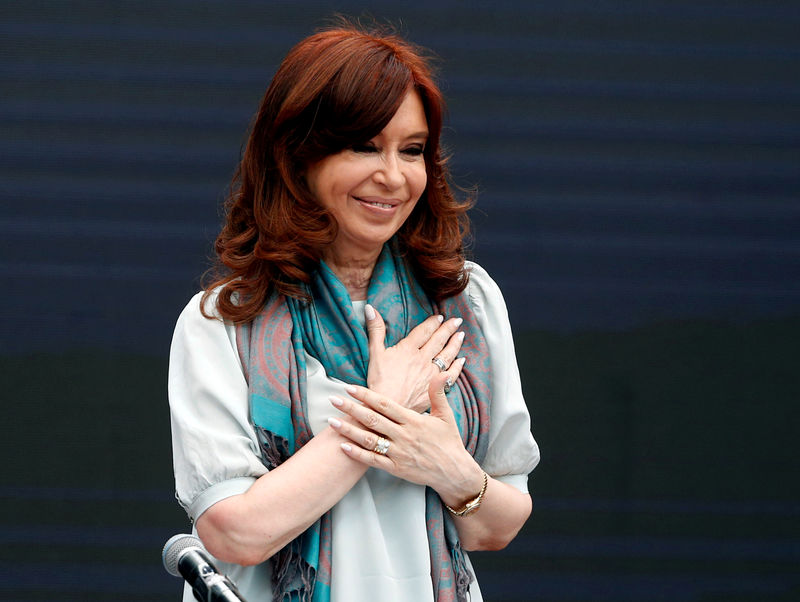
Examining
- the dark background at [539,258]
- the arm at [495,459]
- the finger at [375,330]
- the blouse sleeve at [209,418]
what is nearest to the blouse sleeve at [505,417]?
the arm at [495,459]

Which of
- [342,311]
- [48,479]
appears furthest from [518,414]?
[48,479]

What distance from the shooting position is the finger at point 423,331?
189cm

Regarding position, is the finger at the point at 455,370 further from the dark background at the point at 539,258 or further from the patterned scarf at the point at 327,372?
the dark background at the point at 539,258

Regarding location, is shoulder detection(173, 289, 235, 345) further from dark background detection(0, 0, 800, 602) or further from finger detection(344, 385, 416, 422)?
dark background detection(0, 0, 800, 602)

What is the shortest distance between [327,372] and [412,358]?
158 mm

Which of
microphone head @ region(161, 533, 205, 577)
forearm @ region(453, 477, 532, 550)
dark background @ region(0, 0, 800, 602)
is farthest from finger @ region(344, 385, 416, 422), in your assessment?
dark background @ region(0, 0, 800, 602)

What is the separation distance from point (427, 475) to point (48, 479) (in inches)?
79.0

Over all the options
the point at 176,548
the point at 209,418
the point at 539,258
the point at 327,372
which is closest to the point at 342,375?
the point at 327,372

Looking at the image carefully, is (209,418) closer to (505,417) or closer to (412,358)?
(412,358)

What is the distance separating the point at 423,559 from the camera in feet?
5.87

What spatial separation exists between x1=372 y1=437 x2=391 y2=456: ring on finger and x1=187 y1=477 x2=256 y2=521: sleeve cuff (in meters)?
0.21

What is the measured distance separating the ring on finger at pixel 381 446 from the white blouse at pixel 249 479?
0.11 meters

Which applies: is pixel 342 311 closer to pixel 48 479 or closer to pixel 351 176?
pixel 351 176

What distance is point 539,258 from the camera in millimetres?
3441
